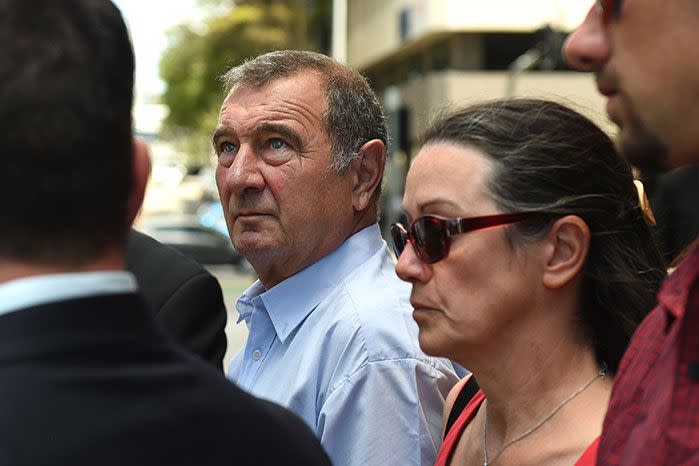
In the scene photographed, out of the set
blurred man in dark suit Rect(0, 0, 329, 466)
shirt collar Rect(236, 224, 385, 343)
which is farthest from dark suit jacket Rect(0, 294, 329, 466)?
shirt collar Rect(236, 224, 385, 343)

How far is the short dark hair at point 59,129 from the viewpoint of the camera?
4.72ft

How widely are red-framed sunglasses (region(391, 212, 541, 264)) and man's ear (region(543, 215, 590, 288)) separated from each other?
0.07 metres

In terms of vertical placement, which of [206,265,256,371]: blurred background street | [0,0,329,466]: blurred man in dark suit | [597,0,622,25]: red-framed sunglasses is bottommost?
[206,265,256,371]: blurred background street

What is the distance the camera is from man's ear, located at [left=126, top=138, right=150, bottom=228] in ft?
5.26

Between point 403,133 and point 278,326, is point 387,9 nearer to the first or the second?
point 403,133

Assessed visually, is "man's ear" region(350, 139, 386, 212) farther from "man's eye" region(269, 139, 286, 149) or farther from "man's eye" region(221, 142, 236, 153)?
"man's eye" region(221, 142, 236, 153)

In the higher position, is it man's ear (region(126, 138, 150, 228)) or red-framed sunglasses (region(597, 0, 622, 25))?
red-framed sunglasses (region(597, 0, 622, 25))

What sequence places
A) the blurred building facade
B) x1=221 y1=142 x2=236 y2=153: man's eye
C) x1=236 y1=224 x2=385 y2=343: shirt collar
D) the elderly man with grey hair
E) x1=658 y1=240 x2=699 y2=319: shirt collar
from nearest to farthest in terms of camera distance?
x1=658 y1=240 x2=699 y2=319: shirt collar, the elderly man with grey hair, x1=236 y1=224 x2=385 y2=343: shirt collar, x1=221 y1=142 x2=236 y2=153: man's eye, the blurred building facade

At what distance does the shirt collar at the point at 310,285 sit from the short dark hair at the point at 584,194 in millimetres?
755

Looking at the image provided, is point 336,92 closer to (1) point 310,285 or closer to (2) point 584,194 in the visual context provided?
(1) point 310,285

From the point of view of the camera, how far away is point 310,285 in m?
3.42

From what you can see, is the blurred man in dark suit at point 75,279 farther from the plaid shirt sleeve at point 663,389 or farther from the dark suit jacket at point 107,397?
the plaid shirt sleeve at point 663,389

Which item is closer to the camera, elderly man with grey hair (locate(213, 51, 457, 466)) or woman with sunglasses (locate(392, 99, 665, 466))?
woman with sunglasses (locate(392, 99, 665, 466))

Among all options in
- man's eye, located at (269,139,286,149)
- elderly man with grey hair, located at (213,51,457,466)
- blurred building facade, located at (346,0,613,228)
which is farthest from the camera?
blurred building facade, located at (346,0,613,228)
